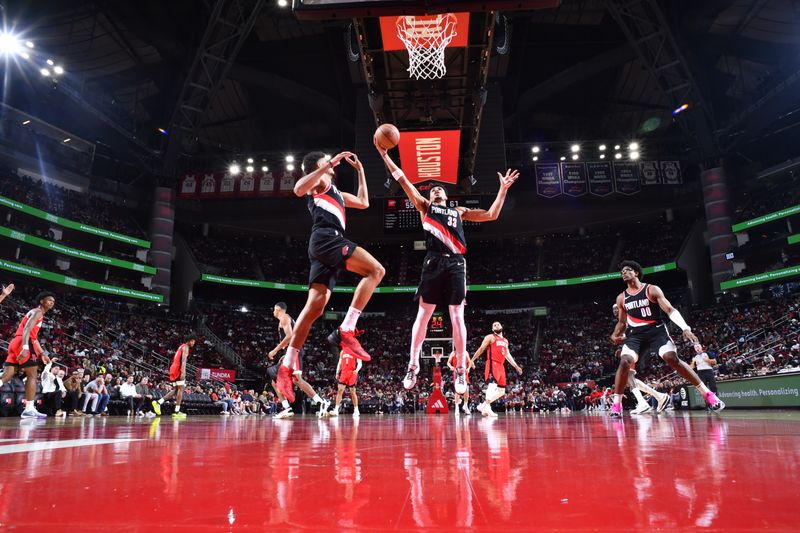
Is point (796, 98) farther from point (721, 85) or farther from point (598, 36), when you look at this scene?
point (598, 36)

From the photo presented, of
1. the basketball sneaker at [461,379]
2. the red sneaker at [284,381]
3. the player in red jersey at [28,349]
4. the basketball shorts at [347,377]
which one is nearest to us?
the red sneaker at [284,381]

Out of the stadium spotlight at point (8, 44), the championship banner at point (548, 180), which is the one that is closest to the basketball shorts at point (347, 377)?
the championship banner at point (548, 180)

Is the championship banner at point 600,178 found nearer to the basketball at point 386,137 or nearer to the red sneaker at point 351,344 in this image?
the basketball at point 386,137

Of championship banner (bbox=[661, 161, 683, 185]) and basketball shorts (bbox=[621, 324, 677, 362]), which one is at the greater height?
championship banner (bbox=[661, 161, 683, 185])

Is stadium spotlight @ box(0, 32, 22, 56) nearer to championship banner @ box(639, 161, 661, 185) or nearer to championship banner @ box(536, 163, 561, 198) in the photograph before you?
championship banner @ box(536, 163, 561, 198)

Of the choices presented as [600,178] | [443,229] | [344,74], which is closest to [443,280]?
[443,229]

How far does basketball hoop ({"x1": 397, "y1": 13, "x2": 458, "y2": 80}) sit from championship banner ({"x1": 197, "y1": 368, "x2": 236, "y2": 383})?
61.4 feet

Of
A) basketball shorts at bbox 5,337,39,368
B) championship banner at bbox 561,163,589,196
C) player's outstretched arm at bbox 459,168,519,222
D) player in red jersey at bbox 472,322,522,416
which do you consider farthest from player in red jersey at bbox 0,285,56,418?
championship banner at bbox 561,163,589,196

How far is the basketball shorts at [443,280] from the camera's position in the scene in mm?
5432

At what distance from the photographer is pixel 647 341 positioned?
264 inches

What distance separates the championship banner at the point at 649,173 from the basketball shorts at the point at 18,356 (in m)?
27.1

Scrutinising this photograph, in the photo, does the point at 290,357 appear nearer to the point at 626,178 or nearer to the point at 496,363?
the point at 496,363

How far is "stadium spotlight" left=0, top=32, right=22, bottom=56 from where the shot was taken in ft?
63.9

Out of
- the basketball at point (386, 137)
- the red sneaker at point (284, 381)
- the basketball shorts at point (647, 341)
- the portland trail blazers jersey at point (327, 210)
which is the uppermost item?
the basketball at point (386, 137)
